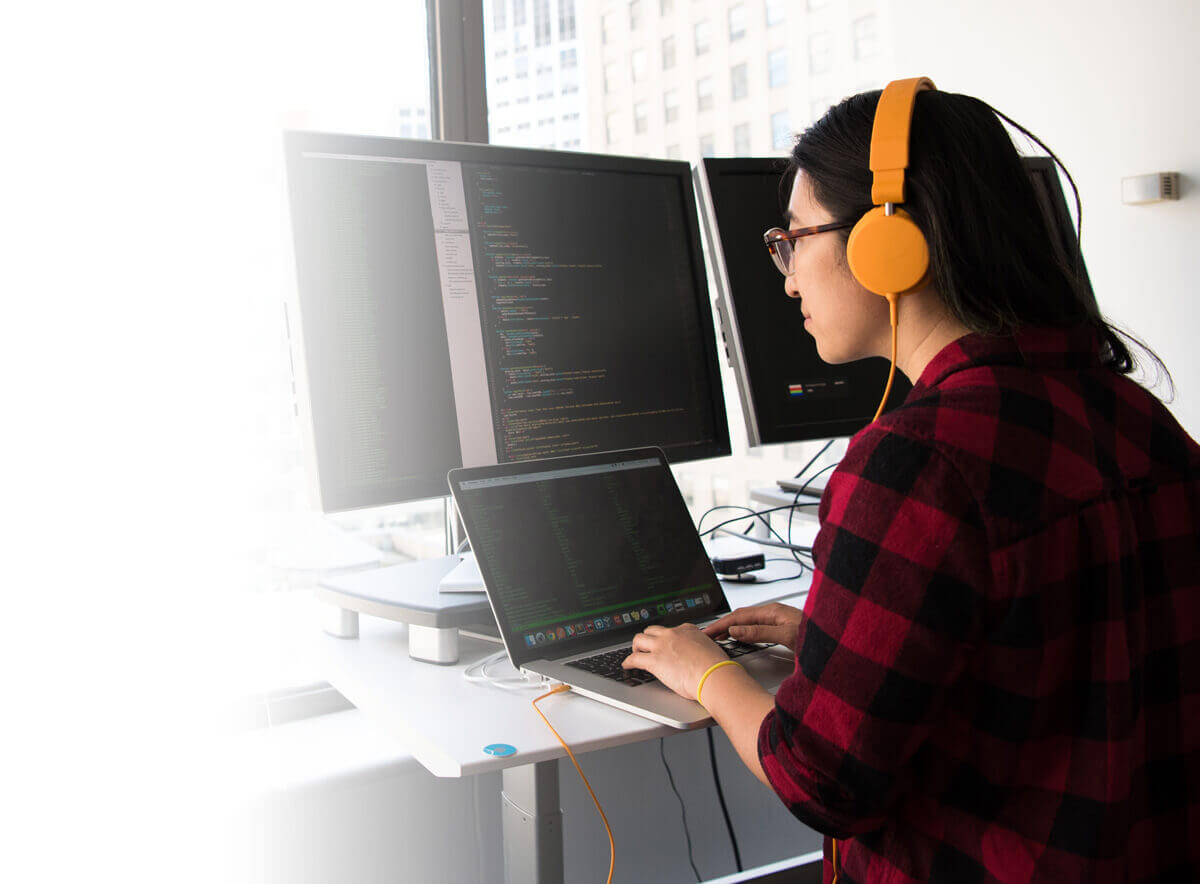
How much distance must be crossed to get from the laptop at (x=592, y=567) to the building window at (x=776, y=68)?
161cm

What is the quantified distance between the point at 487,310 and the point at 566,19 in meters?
1.21

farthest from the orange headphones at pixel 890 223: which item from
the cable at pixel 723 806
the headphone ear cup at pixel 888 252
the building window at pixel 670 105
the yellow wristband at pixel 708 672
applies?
the building window at pixel 670 105

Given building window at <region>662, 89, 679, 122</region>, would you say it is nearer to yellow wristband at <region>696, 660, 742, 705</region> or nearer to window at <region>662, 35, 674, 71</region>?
→ window at <region>662, 35, 674, 71</region>

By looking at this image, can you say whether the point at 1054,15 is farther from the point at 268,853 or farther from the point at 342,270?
the point at 268,853

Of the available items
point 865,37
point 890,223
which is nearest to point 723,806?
point 890,223

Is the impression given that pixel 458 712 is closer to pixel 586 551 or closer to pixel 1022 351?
pixel 586 551

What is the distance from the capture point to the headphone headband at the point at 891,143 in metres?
0.79

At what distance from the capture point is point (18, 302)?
1.42 metres

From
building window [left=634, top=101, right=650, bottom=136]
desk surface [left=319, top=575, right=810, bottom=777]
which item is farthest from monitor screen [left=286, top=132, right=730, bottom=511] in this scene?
building window [left=634, top=101, right=650, bottom=136]

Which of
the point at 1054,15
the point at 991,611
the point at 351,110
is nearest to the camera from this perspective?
the point at 991,611

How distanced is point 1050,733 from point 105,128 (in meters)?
1.46

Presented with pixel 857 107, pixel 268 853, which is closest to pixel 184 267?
pixel 268 853

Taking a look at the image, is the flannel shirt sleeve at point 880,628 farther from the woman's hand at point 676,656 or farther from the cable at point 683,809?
the cable at point 683,809

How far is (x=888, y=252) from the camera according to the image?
0.80 m
